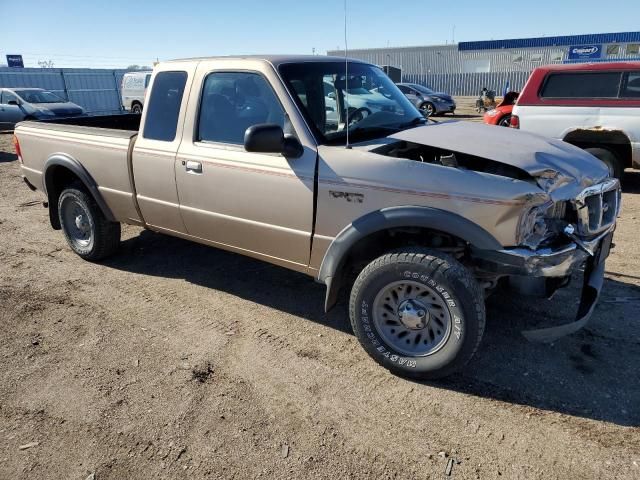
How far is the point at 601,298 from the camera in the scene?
169 inches

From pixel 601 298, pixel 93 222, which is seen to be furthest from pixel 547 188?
pixel 93 222

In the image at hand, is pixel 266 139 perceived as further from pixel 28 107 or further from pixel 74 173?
pixel 28 107

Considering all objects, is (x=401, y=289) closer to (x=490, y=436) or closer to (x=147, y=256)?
(x=490, y=436)

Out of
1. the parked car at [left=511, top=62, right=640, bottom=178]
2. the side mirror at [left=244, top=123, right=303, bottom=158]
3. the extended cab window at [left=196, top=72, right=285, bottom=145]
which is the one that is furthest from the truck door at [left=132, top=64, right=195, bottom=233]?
the parked car at [left=511, top=62, right=640, bottom=178]

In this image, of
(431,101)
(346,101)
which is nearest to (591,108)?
(346,101)

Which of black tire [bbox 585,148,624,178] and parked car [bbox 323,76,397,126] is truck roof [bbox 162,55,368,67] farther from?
black tire [bbox 585,148,624,178]

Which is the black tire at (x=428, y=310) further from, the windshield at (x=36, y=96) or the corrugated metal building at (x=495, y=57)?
the corrugated metal building at (x=495, y=57)

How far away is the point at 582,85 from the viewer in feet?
25.9

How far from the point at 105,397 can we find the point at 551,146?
3467 millimetres

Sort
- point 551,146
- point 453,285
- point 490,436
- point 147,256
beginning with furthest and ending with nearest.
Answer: point 147,256 → point 551,146 → point 453,285 → point 490,436

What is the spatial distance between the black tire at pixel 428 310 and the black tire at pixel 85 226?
10.4 ft

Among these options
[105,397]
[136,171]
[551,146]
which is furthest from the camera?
[136,171]

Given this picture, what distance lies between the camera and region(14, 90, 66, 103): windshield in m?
17.4

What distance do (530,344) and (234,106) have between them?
9.47ft
